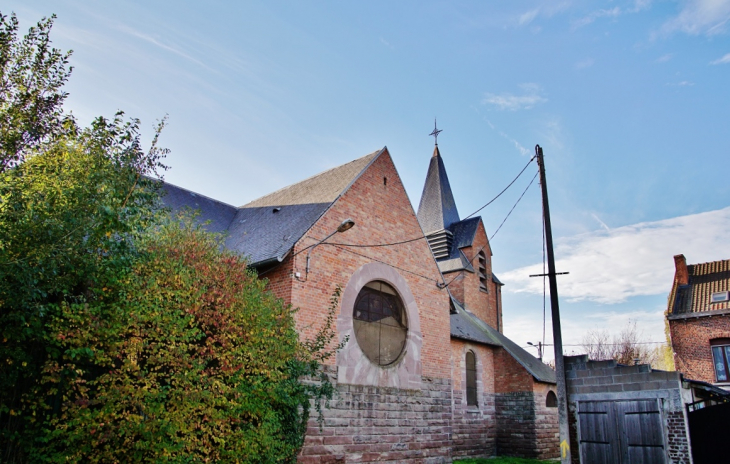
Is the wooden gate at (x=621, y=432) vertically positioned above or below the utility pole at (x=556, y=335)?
below

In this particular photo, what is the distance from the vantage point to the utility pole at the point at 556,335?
959cm

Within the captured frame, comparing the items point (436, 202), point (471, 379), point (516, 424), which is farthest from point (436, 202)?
point (516, 424)

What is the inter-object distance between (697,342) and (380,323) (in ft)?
55.7

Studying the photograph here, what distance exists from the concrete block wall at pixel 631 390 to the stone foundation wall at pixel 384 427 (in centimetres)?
331

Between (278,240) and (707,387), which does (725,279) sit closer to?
(707,387)

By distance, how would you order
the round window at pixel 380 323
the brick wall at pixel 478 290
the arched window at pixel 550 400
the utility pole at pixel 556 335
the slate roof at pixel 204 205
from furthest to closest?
the brick wall at pixel 478 290
the arched window at pixel 550 400
the slate roof at pixel 204 205
the round window at pixel 380 323
the utility pole at pixel 556 335

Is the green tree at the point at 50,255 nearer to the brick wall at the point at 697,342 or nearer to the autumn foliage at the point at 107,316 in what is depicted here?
the autumn foliage at the point at 107,316

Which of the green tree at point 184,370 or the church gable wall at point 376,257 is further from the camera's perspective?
the church gable wall at point 376,257

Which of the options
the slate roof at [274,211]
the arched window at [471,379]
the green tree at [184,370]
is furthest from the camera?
the arched window at [471,379]

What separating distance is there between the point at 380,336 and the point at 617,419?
560cm

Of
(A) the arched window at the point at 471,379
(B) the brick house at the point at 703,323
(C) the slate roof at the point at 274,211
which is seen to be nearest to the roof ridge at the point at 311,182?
(C) the slate roof at the point at 274,211

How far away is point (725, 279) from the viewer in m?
23.2

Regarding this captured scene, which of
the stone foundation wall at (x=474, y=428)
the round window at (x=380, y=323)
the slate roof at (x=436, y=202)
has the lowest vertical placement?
the stone foundation wall at (x=474, y=428)

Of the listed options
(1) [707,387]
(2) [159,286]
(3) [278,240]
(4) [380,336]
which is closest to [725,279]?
(1) [707,387]
